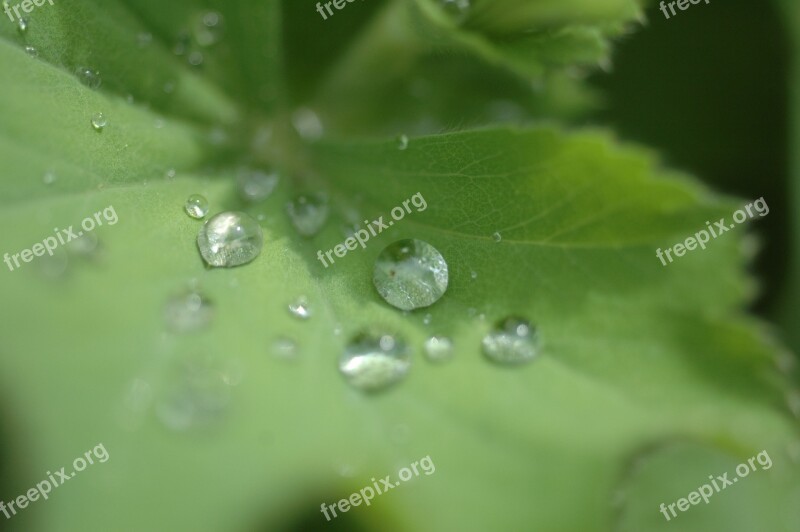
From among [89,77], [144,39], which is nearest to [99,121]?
[89,77]

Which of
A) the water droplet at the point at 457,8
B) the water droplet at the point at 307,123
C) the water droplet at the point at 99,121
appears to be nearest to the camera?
the water droplet at the point at 99,121

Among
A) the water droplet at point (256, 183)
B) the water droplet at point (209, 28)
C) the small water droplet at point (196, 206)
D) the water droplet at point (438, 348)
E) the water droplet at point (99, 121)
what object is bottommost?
the water droplet at point (438, 348)

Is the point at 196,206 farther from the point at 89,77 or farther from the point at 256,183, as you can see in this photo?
the point at 89,77

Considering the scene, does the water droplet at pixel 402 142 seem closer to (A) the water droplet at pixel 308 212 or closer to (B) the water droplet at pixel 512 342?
(A) the water droplet at pixel 308 212

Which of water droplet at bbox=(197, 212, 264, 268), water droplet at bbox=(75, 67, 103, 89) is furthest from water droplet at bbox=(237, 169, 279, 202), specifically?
water droplet at bbox=(75, 67, 103, 89)

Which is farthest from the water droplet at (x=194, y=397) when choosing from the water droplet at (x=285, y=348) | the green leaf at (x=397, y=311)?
the water droplet at (x=285, y=348)

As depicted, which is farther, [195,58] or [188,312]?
[195,58]

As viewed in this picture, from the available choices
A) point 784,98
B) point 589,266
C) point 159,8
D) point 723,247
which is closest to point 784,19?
point 784,98
